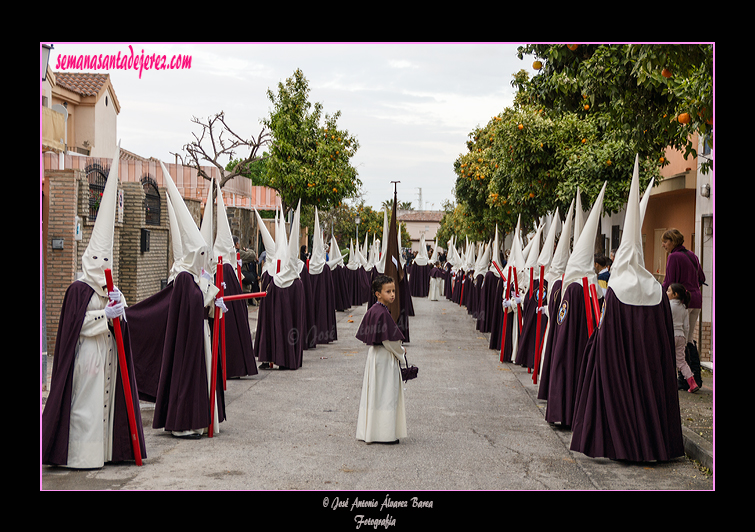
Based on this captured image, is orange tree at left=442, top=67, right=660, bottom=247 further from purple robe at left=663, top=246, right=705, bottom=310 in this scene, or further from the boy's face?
the boy's face

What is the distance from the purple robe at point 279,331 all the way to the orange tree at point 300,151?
381 inches

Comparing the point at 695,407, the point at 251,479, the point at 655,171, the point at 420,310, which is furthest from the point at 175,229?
the point at 420,310

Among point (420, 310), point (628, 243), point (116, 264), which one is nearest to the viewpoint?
point (628, 243)

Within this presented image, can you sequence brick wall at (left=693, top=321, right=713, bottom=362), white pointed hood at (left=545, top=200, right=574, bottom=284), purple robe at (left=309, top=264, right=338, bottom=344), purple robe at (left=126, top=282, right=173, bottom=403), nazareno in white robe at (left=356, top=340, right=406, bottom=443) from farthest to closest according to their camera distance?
purple robe at (left=309, top=264, right=338, bottom=344) < brick wall at (left=693, top=321, right=713, bottom=362) < white pointed hood at (left=545, top=200, right=574, bottom=284) < purple robe at (left=126, top=282, right=173, bottom=403) < nazareno in white robe at (left=356, top=340, right=406, bottom=443)

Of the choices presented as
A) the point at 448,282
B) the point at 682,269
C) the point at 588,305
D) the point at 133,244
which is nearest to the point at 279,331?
the point at 133,244

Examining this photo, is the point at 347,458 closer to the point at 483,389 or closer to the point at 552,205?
the point at 483,389

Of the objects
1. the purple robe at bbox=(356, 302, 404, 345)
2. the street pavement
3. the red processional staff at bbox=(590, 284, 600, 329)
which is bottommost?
the street pavement

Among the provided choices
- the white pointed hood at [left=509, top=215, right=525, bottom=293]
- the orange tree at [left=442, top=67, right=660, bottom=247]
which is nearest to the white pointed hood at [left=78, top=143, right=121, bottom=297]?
the orange tree at [left=442, top=67, right=660, bottom=247]

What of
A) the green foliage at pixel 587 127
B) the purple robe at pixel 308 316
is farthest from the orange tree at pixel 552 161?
the purple robe at pixel 308 316

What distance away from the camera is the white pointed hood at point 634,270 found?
21.2ft

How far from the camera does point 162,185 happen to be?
1866 centimetres

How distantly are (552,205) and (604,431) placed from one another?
11.9 meters

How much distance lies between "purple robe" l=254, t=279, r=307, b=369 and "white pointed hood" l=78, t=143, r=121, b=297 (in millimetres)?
6039

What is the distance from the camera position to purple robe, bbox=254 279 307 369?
1225 centimetres
